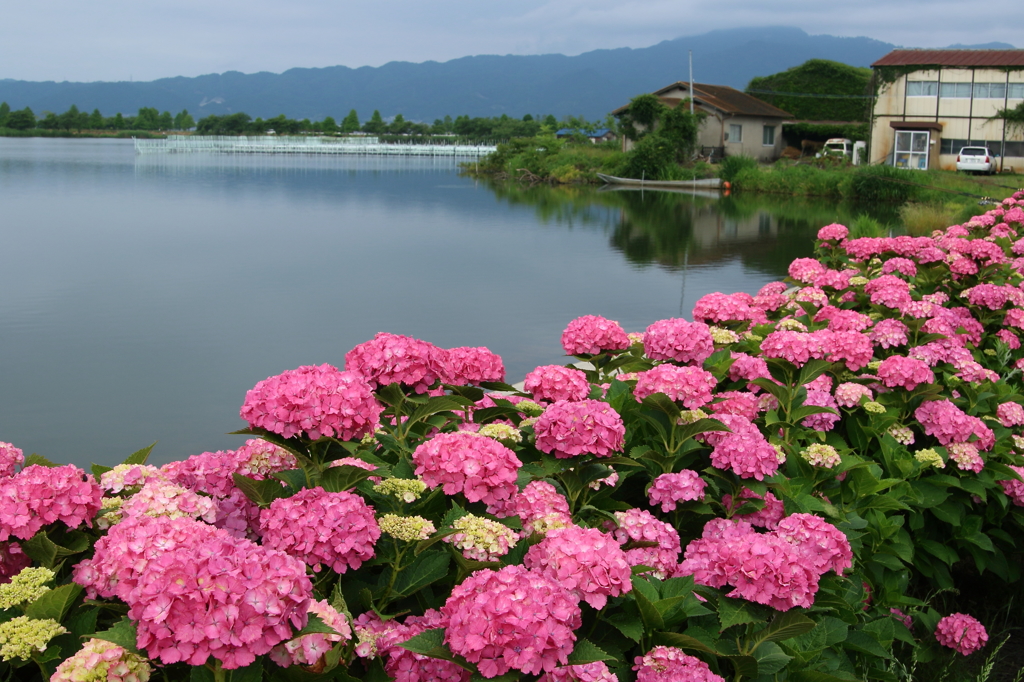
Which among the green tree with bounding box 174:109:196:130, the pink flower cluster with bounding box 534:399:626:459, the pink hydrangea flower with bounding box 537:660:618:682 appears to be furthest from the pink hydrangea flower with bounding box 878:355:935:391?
the green tree with bounding box 174:109:196:130

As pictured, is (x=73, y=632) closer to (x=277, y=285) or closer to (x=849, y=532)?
(x=849, y=532)

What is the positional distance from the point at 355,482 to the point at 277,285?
40.3 ft

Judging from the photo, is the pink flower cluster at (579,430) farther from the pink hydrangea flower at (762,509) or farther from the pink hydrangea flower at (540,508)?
the pink hydrangea flower at (762,509)

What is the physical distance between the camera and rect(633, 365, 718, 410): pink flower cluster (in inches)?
103

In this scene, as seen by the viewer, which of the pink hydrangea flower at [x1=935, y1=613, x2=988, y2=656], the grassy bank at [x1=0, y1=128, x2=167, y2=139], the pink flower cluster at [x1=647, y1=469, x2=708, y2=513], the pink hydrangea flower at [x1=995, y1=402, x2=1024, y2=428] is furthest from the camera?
the grassy bank at [x1=0, y1=128, x2=167, y2=139]

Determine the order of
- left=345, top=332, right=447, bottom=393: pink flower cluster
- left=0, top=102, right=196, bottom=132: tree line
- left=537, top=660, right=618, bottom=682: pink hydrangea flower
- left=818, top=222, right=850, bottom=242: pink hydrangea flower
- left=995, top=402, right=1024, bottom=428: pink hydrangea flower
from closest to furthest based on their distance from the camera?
left=537, top=660, right=618, bottom=682: pink hydrangea flower
left=345, top=332, right=447, bottom=393: pink flower cluster
left=995, top=402, right=1024, bottom=428: pink hydrangea flower
left=818, top=222, right=850, bottom=242: pink hydrangea flower
left=0, top=102, right=196, bottom=132: tree line

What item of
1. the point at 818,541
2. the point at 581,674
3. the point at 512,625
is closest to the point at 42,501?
the point at 512,625

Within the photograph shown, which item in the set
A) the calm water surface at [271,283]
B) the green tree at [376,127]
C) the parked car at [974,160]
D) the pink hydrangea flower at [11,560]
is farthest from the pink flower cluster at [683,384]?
the green tree at [376,127]

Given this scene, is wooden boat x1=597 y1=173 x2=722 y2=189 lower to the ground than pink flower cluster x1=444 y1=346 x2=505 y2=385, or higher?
higher

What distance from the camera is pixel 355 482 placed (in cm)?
204

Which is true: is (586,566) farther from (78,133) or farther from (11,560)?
(78,133)

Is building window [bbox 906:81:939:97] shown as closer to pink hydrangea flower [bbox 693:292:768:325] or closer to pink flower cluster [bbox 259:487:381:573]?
pink hydrangea flower [bbox 693:292:768:325]

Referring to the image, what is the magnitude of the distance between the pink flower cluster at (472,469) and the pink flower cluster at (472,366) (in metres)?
0.91

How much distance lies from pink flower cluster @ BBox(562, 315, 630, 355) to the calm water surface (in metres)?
4.28
